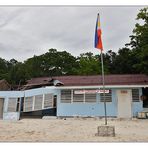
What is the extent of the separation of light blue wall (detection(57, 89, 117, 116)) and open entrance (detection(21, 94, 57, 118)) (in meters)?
1.12

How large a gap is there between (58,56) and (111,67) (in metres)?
17.5

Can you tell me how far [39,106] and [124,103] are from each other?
263 inches

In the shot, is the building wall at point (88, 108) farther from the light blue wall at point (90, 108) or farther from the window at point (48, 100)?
the window at point (48, 100)

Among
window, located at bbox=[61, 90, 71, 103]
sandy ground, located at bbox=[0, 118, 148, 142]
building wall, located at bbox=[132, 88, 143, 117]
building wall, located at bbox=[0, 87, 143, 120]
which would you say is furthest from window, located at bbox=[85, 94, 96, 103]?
building wall, located at bbox=[132, 88, 143, 117]

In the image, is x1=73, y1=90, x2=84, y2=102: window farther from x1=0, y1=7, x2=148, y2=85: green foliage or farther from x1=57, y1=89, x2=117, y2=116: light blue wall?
x1=0, y1=7, x2=148, y2=85: green foliage

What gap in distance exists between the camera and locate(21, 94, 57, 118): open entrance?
18109mm

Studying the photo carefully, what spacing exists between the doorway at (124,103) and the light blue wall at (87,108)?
0.36 m

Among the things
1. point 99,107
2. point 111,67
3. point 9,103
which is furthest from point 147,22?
point 111,67

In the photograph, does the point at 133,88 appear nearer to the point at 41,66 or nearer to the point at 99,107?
the point at 99,107

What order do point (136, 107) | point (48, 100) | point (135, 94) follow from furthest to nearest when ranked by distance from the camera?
point (48, 100)
point (135, 94)
point (136, 107)

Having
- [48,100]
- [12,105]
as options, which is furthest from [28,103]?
[48,100]

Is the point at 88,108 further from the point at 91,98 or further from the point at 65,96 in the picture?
the point at 65,96

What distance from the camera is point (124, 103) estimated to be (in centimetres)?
1647

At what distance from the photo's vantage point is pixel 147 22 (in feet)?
52.0
